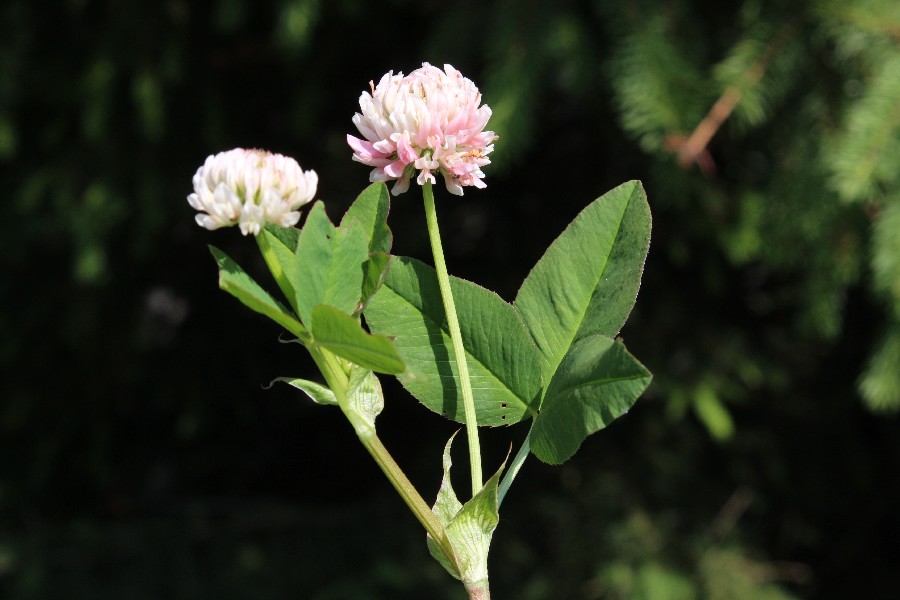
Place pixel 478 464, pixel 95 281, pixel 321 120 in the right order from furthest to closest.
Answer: pixel 321 120 < pixel 95 281 < pixel 478 464

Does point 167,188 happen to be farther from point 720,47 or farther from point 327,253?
point 327,253

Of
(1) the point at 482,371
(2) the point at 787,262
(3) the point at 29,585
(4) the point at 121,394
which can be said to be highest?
(1) the point at 482,371

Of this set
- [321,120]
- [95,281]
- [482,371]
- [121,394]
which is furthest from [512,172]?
Result: [482,371]

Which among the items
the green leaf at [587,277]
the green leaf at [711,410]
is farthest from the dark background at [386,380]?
the green leaf at [587,277]

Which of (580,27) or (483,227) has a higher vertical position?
(580,27)

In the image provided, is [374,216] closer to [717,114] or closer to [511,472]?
[511,472]

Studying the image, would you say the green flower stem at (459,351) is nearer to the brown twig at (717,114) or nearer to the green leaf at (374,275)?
the green leaf at (374,275)

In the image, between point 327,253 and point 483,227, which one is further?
point 483,227

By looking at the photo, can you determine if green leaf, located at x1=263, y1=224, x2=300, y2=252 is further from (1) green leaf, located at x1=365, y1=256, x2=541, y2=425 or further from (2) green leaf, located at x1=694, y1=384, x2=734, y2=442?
(2) green leaf, located at x1=694, y1=384, x2=734, y2=442
